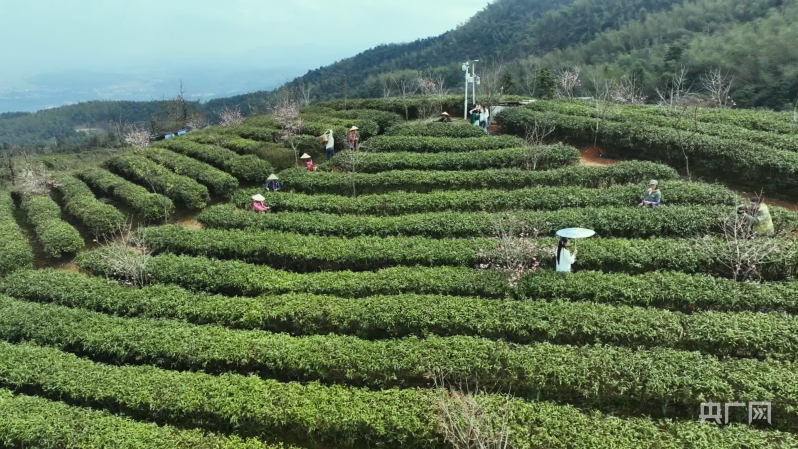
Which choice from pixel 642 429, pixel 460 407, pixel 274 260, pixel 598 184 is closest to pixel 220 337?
pixel 274 260

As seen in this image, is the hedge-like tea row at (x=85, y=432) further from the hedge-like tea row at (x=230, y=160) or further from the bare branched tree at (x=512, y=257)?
the hedge-like tea row at (x=230, y=160)

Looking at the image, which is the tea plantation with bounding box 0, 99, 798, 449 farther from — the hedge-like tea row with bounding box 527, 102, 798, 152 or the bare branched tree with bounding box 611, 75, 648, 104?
the bare branched tree with bounding box 611, 75, 648, 104

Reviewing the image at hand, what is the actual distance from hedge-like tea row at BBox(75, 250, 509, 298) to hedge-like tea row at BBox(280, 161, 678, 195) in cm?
689

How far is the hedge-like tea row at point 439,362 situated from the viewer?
307 inches

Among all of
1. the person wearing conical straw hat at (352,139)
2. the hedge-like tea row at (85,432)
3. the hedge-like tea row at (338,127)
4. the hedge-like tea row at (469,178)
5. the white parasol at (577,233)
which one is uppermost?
the hedge-like tea row at (338,127)

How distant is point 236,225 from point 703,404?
1448 centimetres

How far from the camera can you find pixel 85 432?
315 inches

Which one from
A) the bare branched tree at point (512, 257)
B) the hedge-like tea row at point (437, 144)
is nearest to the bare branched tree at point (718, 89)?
the hedge-like tea row at point (437, 144)

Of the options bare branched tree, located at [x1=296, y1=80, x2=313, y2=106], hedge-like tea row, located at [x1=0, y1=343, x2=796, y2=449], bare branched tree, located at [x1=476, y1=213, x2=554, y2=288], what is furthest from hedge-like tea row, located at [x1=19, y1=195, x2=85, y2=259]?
bare branched tree, located at [x1=296, y1=80, x2=313, y2=106]

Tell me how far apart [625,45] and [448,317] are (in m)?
73.0

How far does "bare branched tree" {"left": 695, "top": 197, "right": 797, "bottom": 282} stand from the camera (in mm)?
10688

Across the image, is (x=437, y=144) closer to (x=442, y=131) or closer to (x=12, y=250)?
(x=442, y=131)

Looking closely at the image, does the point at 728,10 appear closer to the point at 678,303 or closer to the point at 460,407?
the point at 678,303

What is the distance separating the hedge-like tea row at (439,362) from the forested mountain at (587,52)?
3814 centimetres
